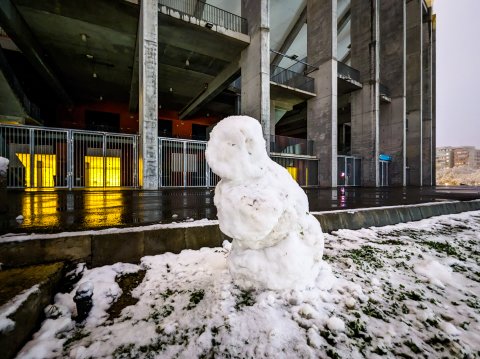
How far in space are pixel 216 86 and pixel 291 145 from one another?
23.0 feet

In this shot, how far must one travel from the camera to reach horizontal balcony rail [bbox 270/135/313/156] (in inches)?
546

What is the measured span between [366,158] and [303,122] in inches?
351

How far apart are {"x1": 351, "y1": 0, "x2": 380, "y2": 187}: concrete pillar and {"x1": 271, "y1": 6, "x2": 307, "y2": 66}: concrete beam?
4.05 meters

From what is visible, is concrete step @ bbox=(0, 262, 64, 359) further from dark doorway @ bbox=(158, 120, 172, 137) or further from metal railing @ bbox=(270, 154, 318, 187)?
dark doorway @ bbox=(158, 120, 172, 137)

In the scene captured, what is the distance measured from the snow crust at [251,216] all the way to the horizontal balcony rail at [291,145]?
11986 mm

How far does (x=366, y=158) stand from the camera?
54.6 feet

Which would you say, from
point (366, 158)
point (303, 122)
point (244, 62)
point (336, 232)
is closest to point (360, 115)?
point (366, 158)

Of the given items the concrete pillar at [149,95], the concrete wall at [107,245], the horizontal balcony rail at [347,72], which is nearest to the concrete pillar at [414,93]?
the horizontal balcony rail at [347,72]

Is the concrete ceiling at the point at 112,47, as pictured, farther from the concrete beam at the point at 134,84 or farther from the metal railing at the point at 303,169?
the metal railing at the point at 303,169

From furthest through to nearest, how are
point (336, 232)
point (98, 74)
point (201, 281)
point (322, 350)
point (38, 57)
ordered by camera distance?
point (98, 74) < point (38, 57) < point (336, 232) < point (201, 281) < point (322, 350)

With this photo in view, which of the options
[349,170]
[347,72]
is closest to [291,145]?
[349,170]

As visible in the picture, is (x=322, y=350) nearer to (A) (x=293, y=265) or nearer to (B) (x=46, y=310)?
(A) (x=293, y=265)

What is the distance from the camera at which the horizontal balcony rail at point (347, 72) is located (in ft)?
51.3

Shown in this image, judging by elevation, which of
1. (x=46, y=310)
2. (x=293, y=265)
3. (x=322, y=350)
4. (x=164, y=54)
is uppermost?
(x=164, y=54)
